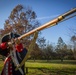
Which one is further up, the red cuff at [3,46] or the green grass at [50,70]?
the red cuff at [3,46]

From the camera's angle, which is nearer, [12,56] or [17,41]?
[17,41]

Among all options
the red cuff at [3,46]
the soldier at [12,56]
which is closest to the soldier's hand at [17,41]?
the soldier at [12,56]

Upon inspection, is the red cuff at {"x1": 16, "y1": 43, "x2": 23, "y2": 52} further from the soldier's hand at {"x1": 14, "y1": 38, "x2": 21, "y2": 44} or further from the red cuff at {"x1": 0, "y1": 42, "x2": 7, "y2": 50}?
the red cuff at {"x1": 0, "y1": 42, "x2": 7, "y2": 50}

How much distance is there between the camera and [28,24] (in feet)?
97.7

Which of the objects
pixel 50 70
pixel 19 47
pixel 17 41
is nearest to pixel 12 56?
pixel 19 47

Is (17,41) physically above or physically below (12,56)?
above

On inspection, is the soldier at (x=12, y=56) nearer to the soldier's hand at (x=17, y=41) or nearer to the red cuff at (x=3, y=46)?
the red cuff at (x=3, y=46)

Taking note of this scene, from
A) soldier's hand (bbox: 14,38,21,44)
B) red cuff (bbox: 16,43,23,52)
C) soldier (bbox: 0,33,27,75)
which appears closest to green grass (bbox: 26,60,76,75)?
soldier (bbox: 0,33,27,75)

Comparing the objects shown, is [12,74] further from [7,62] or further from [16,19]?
[16,19]

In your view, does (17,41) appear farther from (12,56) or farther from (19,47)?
(12,56)

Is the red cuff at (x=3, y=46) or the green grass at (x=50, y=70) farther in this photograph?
the green grass at (x=50, y=70)

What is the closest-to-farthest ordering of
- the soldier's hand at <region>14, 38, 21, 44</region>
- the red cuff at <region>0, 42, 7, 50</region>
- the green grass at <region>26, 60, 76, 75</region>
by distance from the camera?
the soldier's hand at <region>14, 38, 21, 44</region> < the red cuff at <region>0, 42, 7, 50</region> < the green grass at <region>26, 60, 76, 75</region>

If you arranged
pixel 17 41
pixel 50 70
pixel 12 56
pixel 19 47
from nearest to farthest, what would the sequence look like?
pixel 17 41 → pixel 19 47 → pixel 12 56 → pixel 50 70

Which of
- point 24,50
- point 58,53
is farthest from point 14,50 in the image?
point 58,53
